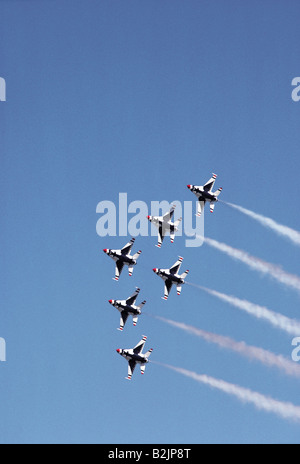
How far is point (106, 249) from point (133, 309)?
1075 cm

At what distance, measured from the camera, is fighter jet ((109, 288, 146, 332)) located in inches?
6954

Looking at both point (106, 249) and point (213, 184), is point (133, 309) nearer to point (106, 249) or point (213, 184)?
point (106, 249)

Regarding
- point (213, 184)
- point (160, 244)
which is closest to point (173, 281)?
point (160, 244)

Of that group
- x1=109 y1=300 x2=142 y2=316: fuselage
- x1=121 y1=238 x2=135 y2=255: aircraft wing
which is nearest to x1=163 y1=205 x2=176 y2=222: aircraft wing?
x1=121 y1=238 x2=135 y2=255: aircraft wing

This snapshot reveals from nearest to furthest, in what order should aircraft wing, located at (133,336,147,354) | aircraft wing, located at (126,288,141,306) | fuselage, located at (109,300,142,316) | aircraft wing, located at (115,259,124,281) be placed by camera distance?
aircraft wing, located at (133,336,147,354) → fuselage, located at (109,300,142,316) → aircraft wing, located at (115,259,124,281) → aircraft wing, located at (126,288,141,306)

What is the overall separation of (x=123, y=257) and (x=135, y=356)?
53.1ft

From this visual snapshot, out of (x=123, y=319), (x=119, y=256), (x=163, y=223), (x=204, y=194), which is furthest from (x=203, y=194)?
(x=123, y=319)

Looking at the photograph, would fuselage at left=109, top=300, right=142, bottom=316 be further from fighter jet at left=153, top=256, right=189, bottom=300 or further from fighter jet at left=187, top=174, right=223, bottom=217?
fighter jet at left=187, top=174, right=223, bottom=217

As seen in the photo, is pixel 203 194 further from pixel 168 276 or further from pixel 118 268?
pixel 118 268

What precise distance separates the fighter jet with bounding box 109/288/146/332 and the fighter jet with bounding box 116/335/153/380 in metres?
3.95

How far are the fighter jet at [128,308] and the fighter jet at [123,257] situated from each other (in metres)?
3.92
